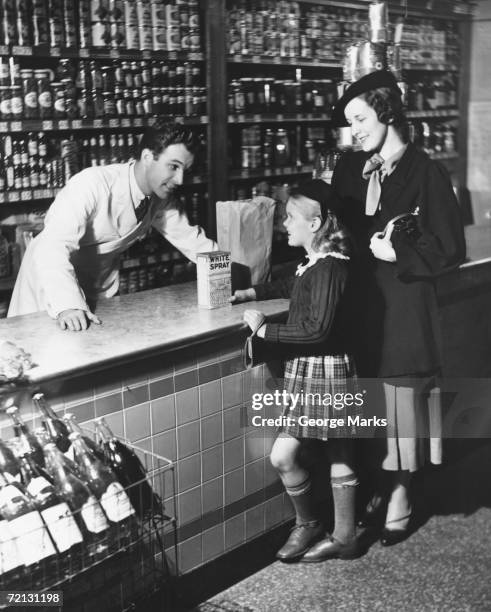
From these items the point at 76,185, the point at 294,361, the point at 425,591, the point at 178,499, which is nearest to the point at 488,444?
the point at 425,591

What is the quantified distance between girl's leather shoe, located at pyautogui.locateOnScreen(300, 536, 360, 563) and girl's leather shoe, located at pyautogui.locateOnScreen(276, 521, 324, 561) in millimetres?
30

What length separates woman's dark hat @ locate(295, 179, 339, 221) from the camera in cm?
272

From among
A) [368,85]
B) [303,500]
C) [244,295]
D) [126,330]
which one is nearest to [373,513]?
[303,500]

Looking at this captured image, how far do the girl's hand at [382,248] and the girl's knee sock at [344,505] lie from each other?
825 millimetres

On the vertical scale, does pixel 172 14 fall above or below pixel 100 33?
above

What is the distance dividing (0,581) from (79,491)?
325 mm

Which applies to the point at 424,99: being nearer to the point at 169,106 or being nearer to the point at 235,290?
the point at 169,106

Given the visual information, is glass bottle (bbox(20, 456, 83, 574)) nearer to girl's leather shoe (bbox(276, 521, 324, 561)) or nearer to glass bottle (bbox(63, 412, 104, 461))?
glass bottle (bbox(63, 412, 104, 461))

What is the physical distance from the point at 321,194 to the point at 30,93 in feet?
7.05

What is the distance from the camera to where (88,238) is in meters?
3.31

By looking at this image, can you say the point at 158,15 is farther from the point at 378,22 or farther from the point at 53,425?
the point at 53,425

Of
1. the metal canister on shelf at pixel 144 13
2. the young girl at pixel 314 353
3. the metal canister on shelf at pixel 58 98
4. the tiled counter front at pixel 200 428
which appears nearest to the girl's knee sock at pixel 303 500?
the young girl at pixel 314 353

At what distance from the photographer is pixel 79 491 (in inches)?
88.6

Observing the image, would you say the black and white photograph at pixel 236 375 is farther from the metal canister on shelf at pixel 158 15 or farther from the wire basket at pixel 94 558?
the metal canister on shelf at pixel 158 15
